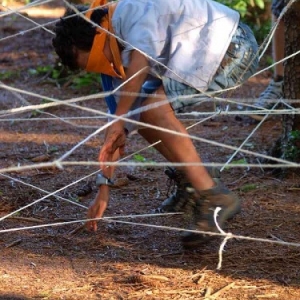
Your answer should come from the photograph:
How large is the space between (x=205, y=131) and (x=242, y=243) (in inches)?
77.0

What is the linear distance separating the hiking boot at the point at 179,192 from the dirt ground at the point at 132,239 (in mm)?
45

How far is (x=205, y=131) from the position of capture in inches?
173

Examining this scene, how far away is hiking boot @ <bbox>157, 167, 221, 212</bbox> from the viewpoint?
2559mm

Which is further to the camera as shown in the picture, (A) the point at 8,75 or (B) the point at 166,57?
(A) the point at 8,75

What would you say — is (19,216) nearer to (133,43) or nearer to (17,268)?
(17,268)

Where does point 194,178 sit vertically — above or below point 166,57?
below

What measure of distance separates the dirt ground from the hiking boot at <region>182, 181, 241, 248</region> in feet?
0.24

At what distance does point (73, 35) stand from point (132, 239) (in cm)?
73

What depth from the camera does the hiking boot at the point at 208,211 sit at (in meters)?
2.31

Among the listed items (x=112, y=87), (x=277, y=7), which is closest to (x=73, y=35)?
(x=112, y=87)

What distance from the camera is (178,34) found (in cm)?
234

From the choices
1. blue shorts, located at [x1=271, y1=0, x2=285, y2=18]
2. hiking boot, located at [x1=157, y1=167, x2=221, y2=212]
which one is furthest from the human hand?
blue shorts, located at [x1=271, y1=0, x2=285, y2=18]

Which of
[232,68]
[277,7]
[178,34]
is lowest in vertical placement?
[277,7]

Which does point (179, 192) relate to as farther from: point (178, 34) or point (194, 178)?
point (178, 34)
